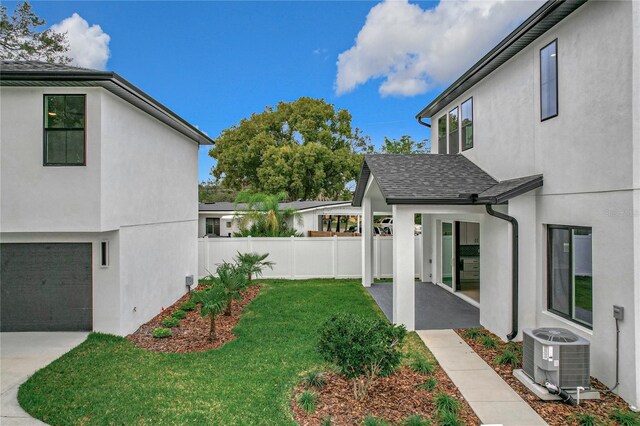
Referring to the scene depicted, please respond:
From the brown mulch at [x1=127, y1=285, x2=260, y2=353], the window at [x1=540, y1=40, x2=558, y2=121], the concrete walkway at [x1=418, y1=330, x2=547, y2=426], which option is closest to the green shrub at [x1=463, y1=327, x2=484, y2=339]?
the concrete walkway at [x1=418, y1=330, x2=547, y2=426]

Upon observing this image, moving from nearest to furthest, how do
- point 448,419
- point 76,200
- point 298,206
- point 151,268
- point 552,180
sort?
point 448,419 < point 552,180 < point 76,200 < point 151,268 < point 298,206

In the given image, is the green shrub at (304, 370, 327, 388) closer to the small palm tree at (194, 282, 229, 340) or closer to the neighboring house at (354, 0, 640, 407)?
the small palm tree at (194, 282, 229, 340)

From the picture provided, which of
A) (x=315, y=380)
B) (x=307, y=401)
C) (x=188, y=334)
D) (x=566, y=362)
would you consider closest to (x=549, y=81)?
(x=566, y=362)

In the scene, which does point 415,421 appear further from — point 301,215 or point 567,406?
point 301,215

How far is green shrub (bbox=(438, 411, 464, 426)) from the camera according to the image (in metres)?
4.73

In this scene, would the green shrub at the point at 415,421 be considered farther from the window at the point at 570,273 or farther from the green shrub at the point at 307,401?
the window at the point at 570,273

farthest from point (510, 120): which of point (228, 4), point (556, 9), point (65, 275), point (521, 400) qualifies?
point (228, 4)

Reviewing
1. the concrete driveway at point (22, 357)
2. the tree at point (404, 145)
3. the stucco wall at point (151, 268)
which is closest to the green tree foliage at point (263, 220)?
the stucco wall at point (151, 268)

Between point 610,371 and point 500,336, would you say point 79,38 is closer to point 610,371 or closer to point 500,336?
point 500,336

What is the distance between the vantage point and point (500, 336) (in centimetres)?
811

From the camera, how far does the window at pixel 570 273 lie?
6242 mm

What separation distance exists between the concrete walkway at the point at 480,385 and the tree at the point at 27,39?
20.2 m

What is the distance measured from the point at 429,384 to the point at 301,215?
658 inches

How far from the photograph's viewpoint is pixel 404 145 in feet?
104
